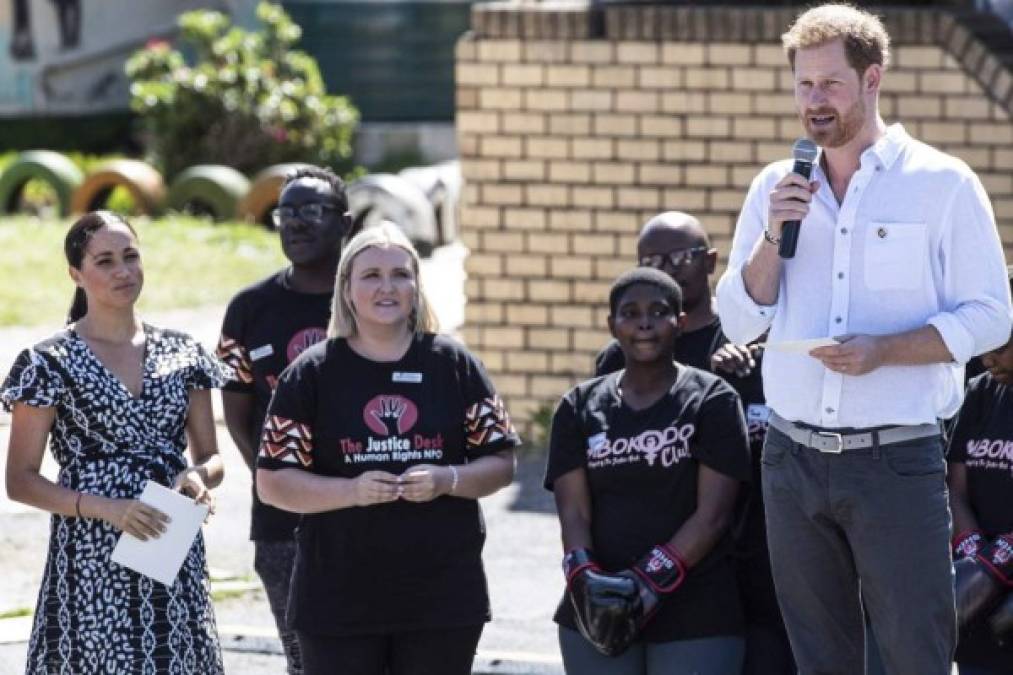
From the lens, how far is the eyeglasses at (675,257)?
6359 millimetres

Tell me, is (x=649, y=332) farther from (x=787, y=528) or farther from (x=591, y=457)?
(x=787, y=528)

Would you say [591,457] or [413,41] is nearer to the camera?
[591,457]

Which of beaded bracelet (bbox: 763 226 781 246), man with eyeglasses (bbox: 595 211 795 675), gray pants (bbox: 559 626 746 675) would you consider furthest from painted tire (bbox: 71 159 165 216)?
beaded bracelet (bbox: 763 226 781 246)

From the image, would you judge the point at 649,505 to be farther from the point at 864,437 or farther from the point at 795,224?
the point at 795,224

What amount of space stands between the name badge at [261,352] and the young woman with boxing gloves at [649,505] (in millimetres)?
1236

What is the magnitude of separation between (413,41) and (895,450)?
21191 millimetres

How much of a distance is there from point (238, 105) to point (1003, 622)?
17671 mm

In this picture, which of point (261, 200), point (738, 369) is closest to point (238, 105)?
Result: point (261, 200)

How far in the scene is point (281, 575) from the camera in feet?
21.9

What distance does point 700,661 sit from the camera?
224 inches

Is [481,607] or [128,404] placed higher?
[128,404]

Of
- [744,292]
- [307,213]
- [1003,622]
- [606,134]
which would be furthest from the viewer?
[606,134]

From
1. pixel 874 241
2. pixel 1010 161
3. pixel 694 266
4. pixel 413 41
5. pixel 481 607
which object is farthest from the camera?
pixel 413 41

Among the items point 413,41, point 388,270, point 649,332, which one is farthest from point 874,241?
point 413,41
